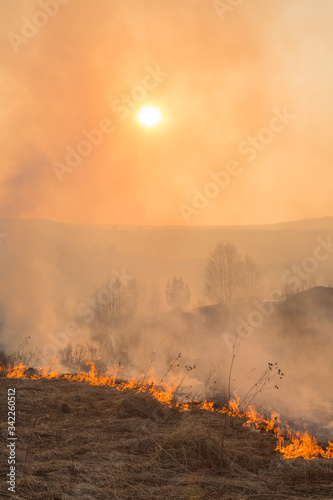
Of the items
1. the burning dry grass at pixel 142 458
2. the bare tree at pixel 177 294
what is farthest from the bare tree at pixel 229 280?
the burning dry grass at pixel 142 458

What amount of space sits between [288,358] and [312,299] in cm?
1575

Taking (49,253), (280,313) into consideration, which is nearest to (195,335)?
(280,313)

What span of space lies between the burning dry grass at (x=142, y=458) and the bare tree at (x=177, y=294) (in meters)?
53.2

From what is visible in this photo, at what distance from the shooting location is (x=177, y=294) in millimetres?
62094

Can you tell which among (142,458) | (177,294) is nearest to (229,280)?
(177,294)

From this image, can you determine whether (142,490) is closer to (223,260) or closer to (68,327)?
(68,327)

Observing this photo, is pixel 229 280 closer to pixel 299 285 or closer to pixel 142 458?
pixel 299 285

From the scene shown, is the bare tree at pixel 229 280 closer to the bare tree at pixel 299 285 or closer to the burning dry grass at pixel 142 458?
the bare tree at pixel 299 285

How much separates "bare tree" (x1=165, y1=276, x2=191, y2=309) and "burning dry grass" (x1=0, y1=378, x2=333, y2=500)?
53.2 m

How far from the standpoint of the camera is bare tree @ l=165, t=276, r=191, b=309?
61781 millimetres

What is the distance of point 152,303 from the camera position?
254 feet

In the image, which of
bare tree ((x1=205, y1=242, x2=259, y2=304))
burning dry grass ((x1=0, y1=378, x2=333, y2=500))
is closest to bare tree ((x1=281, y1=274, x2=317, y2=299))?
bare tree ((x1=205, y1=242, x2=259, y2=304))

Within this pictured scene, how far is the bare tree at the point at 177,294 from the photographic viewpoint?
203 feet

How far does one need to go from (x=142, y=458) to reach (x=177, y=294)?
186 ft
